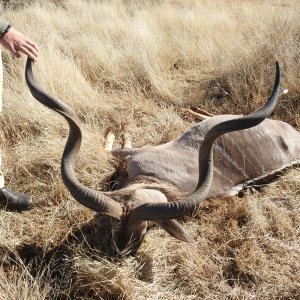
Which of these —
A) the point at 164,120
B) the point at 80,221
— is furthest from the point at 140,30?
the point at 80,221

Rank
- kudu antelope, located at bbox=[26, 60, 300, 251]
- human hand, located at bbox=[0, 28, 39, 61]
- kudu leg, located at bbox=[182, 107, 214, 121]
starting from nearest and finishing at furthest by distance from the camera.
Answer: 1. kudu antelope, located at bbox=[26, 60, 300, 251]
2. human hand, located at bbox=[0, 28, 39, 61]
3. kudu leg, located at bbox=[182, 107, 214, 121]

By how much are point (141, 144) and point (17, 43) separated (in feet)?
6.54

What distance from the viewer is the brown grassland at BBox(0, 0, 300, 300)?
111 inches

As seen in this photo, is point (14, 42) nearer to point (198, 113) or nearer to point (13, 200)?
point (13, 200)

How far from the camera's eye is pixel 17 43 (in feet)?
9.20

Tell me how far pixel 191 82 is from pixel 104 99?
1.43 meters

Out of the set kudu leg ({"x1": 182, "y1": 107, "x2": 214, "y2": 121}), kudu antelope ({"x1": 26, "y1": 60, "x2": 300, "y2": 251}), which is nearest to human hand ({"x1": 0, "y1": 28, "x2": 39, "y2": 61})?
kudu antelope ({"x1": 26, "y1": 60, "x2": 300, "y2": 251})

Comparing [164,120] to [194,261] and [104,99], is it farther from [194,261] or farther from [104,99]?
[194,261]

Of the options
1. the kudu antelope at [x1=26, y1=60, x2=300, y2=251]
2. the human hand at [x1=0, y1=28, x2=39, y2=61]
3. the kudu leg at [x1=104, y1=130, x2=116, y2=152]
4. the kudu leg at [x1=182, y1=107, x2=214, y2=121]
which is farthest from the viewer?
the kudu leg at [x1=182, y1=107, x2=214, y2=121]

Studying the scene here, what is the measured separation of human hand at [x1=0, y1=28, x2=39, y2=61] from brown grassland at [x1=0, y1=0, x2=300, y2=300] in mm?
1214

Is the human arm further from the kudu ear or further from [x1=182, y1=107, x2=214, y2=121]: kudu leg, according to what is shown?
[x1=182, y1=107, x2=214, y2=121]: kudu leg

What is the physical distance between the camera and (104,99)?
5.27 m

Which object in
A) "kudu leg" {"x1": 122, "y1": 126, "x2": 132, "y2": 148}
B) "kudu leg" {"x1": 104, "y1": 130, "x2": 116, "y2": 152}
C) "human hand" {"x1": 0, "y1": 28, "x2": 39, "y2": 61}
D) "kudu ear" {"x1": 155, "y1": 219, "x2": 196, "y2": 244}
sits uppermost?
"human hand" {"x1": 0, "y1": 28, "x2": 39, "y2": 61}

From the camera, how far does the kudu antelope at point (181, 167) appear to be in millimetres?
2666
